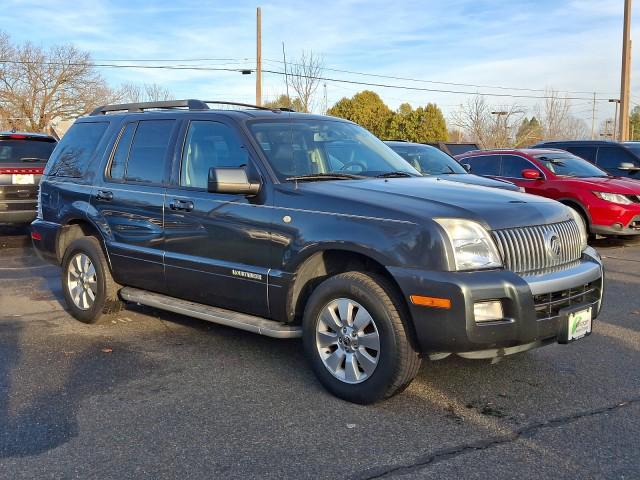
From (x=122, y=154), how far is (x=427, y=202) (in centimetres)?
307

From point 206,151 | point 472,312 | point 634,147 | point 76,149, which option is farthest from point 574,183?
point 472,312

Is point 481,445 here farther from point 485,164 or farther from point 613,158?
point 613,158

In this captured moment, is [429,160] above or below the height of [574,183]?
above

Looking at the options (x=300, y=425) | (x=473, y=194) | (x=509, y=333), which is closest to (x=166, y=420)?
(x=300, y=425)

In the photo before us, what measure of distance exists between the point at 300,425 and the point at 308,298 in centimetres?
95

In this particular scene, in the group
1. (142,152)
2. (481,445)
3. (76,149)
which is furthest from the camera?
(76,149)

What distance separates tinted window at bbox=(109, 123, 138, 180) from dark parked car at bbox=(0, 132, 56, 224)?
5.82m

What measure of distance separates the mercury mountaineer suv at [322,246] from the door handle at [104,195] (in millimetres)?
17

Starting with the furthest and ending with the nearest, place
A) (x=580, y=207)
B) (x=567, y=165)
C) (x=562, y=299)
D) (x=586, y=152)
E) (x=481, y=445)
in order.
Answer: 1. (x=586, y=152)
2. (x=567, y=165)
3. (x=580, y=207)
4. (x=562, y=299)
5. (x=481, y=445)

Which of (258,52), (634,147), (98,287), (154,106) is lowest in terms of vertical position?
(98,287)

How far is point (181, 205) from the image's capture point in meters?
5.21

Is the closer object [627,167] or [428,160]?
[428,160]

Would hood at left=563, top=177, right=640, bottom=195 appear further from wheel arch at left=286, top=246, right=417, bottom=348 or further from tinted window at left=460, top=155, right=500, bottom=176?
wheel arch at left=286, top=246, right=417, bottom=348

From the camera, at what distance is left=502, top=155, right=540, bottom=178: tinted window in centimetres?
1199
